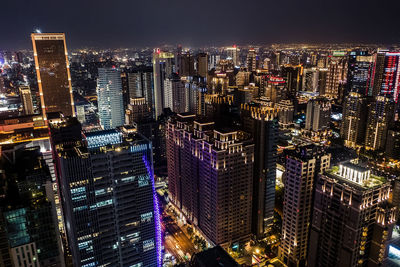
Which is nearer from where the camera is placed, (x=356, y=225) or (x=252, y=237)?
(x=356, y=225)

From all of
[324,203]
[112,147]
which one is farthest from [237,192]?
[112,147]

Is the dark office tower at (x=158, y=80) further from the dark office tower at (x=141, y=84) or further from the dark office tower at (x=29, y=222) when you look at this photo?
the dark office tower at (x=29, y=222)

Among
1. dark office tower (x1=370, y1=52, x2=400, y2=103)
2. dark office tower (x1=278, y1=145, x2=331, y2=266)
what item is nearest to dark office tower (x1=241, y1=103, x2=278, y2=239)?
dark office tower (x1=278, y1=145, x2=331, y2=266)

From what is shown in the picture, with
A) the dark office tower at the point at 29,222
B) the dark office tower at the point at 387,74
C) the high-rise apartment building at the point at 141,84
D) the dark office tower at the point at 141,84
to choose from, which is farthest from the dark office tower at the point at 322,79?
the dark office tower at the point at 29,222

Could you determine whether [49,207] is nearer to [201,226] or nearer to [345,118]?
[201,226]

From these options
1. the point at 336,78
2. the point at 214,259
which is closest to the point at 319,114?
the point at 336,78
